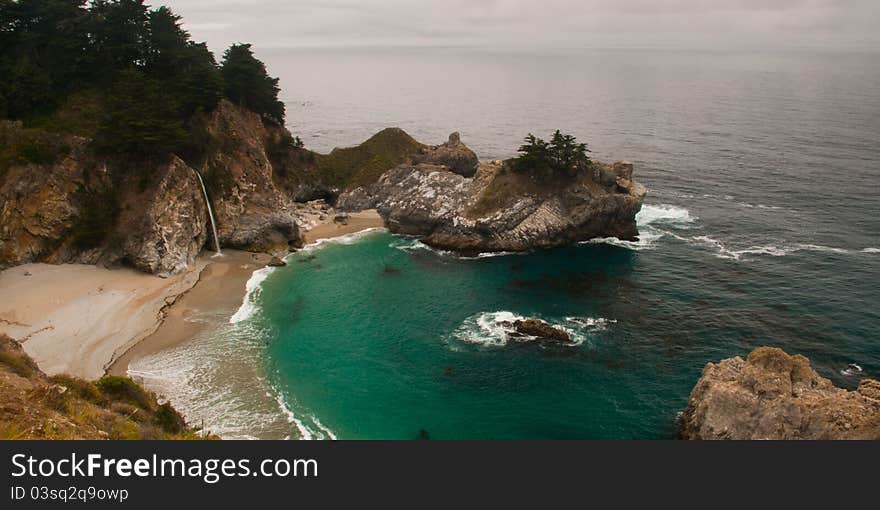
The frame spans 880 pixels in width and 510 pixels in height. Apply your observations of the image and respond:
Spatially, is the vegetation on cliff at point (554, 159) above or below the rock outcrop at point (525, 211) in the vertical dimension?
above

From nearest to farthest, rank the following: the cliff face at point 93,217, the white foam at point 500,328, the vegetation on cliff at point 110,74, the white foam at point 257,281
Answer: the white foam at point 500,328
the white foam at point 257,281
the cliff face at point 93,217
the vegetation on cliff at point 110,74

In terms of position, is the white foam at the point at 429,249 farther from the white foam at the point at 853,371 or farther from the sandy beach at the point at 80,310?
the white foam at the point at 853,371

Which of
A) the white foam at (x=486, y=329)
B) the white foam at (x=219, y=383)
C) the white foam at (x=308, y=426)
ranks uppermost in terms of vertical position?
the white foam at (x=486, y=329)

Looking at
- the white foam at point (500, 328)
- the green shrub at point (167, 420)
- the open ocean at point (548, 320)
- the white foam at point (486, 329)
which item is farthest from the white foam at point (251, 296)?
the green shrub at point (167, 420)

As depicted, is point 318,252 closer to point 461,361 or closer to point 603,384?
point 461,361

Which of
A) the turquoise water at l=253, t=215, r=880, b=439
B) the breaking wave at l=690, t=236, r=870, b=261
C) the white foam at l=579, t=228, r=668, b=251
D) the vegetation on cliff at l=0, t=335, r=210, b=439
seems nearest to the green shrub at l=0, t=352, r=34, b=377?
the vegetation on cliff at l=0, t=335, r=210, b=439

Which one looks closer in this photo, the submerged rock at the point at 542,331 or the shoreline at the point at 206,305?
the shoreline at the point at 206,305

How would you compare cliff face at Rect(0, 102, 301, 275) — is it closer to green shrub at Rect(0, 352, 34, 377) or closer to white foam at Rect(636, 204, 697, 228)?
green shrub at Rect(0, 352, 34, 377)
